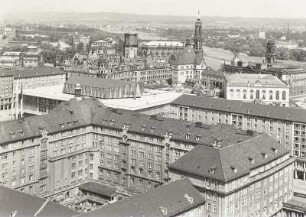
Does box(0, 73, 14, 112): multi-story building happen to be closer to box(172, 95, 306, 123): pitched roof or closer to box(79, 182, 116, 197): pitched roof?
box(172, 95, 306, 123): pitched roof

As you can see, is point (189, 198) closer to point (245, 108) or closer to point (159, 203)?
point (159, 203)

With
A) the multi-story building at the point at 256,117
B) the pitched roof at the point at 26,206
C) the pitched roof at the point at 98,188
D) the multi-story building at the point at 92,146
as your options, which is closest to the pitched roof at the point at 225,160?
the multi-story building at the point at 92,146

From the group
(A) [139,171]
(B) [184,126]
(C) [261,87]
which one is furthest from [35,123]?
(C) [261,87]

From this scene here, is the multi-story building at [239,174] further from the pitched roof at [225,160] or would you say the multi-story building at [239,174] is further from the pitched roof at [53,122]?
the pitched roof at [53,122]

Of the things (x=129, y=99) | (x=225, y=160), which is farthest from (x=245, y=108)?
(x=225, y=160)

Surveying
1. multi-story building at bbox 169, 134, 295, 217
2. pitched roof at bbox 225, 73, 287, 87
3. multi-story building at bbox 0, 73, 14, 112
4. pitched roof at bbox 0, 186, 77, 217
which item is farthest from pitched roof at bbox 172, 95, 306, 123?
multi-story building at bbox 0, 73, 14, 112

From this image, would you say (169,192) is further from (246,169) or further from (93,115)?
(93,115)
